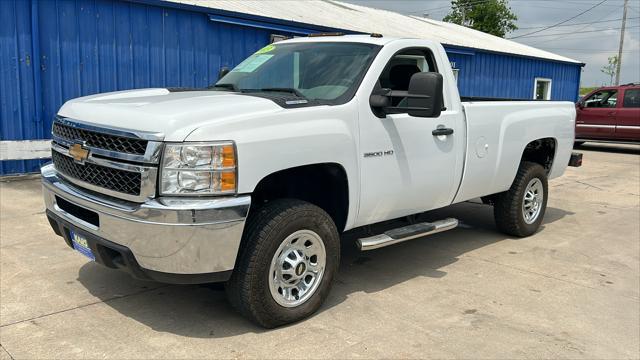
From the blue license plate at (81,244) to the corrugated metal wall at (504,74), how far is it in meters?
15.1

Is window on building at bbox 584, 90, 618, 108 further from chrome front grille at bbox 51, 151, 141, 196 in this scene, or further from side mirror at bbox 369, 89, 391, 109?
chrome front grille at bbox 51, 151, 141, 196

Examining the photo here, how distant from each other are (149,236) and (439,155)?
2.59 meters

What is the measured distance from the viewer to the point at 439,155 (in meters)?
4.82

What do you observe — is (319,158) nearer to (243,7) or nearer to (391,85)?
(391,85)

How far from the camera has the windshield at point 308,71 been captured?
14.1 feet

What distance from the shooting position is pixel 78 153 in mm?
3713

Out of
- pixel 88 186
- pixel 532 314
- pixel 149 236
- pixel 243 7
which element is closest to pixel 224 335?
pixel 149 236

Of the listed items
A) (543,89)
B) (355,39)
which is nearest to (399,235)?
(355,39)

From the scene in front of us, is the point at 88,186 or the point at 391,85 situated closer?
the point at 88,186

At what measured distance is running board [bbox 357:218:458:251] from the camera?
426 cm

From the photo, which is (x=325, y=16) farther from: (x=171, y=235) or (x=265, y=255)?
(x=171, y=235)

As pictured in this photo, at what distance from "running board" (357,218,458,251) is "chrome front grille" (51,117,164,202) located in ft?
5.59

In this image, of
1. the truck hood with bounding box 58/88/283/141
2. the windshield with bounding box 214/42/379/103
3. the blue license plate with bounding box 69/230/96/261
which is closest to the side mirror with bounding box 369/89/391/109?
the windshield with bounding box 214/42/379/103

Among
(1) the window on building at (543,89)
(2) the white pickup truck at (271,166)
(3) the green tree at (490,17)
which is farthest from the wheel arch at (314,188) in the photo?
(3) the green tree at (490,17)
